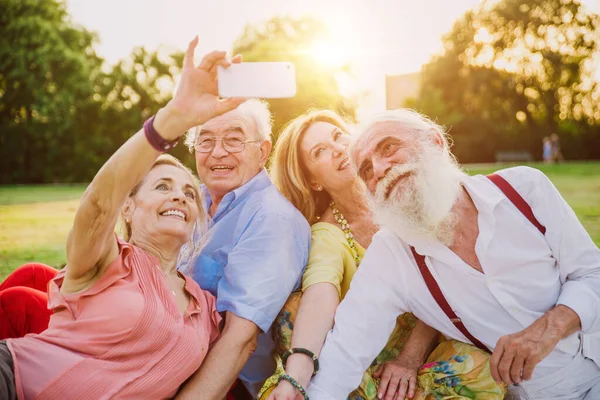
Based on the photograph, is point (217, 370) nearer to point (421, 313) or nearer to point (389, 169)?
point (421, 313)

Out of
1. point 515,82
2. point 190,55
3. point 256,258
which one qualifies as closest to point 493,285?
point 256,258

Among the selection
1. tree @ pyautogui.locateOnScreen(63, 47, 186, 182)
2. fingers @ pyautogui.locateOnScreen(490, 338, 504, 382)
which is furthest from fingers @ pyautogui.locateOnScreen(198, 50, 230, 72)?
tree @ pyautogui.locateOnScreen(63, 47, 186, 182)

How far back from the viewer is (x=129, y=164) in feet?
6.96

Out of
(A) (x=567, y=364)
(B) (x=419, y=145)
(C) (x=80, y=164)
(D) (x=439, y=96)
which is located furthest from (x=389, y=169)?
(D) (x=439, y=96)

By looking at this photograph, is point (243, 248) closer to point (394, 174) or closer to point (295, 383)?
point (295, 383)

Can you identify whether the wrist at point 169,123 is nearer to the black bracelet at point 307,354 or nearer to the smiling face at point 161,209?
the smiling face at point 161,209

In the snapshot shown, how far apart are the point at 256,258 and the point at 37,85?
34.5 metres

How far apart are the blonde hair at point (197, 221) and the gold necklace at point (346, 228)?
0.83 m

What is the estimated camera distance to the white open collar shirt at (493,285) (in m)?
2.76

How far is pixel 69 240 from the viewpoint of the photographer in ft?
7.45

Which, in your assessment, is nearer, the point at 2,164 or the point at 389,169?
the point at 389,169

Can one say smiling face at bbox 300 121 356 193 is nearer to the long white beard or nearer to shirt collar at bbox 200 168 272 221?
shirt collar at bbox 200 168 272 221

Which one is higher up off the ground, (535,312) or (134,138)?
(134,138)

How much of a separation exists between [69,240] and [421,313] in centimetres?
173
